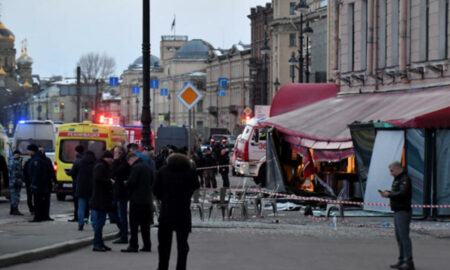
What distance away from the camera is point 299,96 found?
35500mm

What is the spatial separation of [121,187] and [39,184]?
6835 mm

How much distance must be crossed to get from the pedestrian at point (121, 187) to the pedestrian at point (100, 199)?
145mm

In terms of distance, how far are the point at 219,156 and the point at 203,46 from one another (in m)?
143

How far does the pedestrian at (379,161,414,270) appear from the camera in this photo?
48.9ft

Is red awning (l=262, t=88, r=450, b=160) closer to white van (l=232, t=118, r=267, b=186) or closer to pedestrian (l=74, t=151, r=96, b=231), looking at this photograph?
pedestrian (l=74, t=151, r=96, b=231)

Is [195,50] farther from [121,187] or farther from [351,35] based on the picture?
[121,187]

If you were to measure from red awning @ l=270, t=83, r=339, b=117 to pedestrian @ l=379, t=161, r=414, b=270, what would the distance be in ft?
64.7

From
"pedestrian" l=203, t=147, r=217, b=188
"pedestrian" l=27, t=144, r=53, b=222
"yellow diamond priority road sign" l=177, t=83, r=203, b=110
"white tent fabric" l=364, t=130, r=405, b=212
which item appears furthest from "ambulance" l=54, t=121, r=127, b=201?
"white tent fabric" l=364, t=130, r=405, b=212

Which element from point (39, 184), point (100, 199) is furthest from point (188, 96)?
point (100, 199)

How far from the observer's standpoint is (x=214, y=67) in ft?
527

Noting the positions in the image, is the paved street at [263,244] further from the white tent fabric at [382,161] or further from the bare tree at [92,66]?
the bare tree at [92,66]

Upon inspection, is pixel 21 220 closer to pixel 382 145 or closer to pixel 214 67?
pixel 382 145

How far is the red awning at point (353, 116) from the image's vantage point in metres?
24.0

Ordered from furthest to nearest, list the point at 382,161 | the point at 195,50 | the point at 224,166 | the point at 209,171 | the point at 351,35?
the point at 195,50
the point at 224,166
the point at 209,171
the point at 351,35
the point at 382,161
